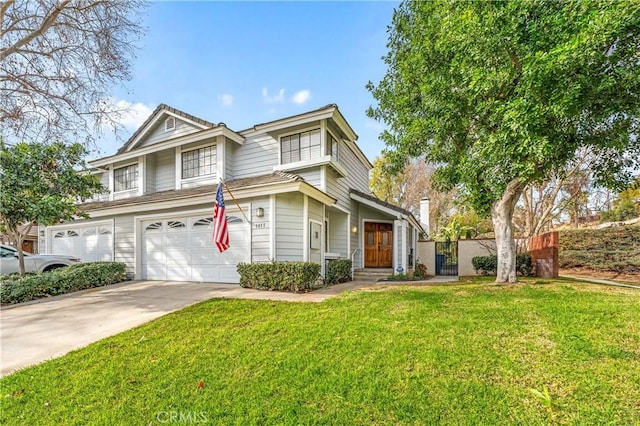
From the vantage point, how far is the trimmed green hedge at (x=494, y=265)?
11.3m

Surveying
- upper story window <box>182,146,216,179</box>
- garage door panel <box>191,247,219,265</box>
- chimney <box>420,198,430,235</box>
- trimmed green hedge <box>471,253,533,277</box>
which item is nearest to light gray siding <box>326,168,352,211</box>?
garage door panel <box>191,247,219,265</box>

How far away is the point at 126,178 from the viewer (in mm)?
13492

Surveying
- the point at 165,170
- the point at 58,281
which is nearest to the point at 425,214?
the point at 165,170

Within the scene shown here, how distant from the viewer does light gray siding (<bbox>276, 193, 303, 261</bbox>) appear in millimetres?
8742

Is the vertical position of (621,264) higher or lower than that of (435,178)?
lower

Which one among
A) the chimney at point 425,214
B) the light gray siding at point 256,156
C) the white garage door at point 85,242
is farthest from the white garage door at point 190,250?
the chimney at point 425,214

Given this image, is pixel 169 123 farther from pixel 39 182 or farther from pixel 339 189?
pixel 339 189

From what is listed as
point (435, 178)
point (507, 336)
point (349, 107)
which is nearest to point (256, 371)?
point (507, 336)

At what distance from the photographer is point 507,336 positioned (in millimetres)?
3891

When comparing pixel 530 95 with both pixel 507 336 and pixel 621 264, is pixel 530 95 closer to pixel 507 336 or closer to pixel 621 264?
pixel 507 336

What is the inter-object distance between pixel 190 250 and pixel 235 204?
2.47m

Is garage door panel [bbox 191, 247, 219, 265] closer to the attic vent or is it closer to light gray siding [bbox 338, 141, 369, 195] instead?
light gray siding [bbox 338, 141, 369, 195]

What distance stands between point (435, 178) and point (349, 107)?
16.7ft

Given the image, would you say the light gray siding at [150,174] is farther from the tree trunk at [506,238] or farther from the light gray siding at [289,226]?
the tree trunk at [506,238]
